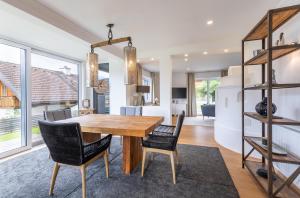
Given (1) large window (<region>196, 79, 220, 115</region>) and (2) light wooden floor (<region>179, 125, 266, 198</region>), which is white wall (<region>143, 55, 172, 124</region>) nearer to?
(2) light wooden floor (<region>179, 125, 266, 198</region>)

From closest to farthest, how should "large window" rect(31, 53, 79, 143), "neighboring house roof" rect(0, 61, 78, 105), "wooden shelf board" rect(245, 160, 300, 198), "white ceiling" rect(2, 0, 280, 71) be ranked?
"wooden shelf board" rect(245, 160, 300, 198)
"white ceiling" rect(2, 0, 280, 71)
"neighboring house roof" rect(0, 61, 78, 105)
"large window" rect(31, 53, 79, 143)

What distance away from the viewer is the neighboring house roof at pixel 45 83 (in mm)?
3219

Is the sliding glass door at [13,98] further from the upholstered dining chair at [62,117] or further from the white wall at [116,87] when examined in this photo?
the white wall at [116,87]

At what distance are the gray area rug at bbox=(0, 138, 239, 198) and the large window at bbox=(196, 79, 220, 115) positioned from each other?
625cm

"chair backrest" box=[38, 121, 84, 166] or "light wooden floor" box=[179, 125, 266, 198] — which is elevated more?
"chair backrest" box=[38, 121, 84, 166]

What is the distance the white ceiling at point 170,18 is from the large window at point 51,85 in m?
1.78

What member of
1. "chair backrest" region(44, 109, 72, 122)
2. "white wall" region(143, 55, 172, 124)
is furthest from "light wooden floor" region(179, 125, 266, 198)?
"chair backrest" region(44, 109, 72, 122)

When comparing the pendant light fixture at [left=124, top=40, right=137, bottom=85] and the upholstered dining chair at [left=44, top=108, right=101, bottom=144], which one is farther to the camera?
the upholstered dining chair at [left=44, top=108, right=101, bottom=144]

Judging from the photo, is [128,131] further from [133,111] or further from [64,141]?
[133,111]

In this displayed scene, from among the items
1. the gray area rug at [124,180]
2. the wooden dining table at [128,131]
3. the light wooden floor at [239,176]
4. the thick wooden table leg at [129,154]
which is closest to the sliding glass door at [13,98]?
the gray area rug at [124,180]

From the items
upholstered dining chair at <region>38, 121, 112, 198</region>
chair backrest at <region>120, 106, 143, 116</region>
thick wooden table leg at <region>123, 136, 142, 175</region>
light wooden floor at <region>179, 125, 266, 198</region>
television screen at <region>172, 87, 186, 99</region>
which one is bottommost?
light wooden floor at <region>179, 125, 266, 198</region>

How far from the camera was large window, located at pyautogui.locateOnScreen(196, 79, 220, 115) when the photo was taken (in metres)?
8.60

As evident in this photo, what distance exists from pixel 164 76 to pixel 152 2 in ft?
7.61

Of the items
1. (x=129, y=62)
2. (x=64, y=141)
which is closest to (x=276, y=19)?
(x=129, y=62)
